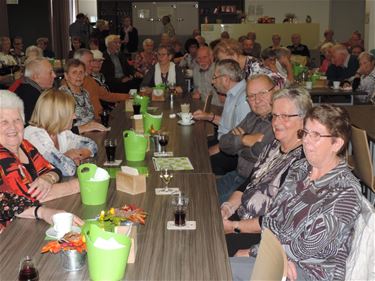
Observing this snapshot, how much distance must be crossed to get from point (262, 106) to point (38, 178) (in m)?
1.53

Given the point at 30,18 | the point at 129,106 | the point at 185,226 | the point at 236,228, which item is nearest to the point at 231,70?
the point at 129,106

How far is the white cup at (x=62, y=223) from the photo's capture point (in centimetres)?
214

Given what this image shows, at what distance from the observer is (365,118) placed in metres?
5.05

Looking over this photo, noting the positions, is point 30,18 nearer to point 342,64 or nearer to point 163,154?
point 342,64

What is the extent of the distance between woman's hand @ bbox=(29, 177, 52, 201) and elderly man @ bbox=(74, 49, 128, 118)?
2930mm

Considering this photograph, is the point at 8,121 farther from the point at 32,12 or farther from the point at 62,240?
the point at 32,12

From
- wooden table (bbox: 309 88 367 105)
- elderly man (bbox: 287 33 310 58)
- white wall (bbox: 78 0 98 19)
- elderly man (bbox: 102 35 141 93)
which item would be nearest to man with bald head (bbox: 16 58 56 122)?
wooden table (bbox: 309 88 367 105)

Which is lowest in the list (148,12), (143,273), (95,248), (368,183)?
(368,183)

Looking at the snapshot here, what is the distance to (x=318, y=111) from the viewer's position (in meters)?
2.38

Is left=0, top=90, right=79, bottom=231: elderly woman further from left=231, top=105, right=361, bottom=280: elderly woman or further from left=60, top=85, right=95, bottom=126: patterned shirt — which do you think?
left=60, top=85, right=95, bottom=126: patterned shirt

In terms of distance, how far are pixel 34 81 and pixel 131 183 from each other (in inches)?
91.7

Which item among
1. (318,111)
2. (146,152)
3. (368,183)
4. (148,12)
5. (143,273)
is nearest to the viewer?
(143,273)

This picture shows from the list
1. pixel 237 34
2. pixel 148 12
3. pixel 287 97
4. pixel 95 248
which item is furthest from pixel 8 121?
pixel 148 12

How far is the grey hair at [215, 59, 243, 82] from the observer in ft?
14.7
